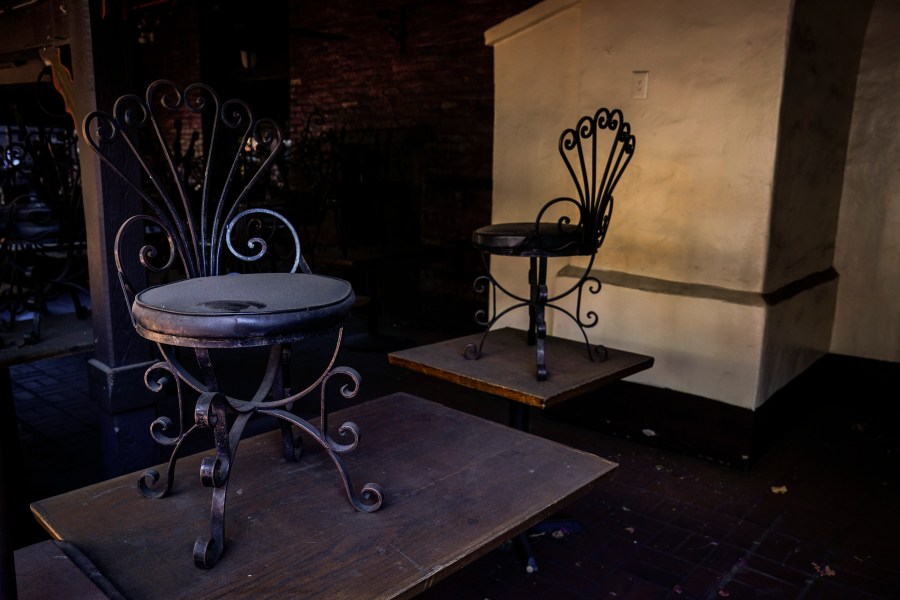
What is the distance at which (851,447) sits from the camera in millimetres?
3404

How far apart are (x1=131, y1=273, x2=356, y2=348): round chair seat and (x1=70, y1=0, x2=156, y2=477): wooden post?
0.90 m

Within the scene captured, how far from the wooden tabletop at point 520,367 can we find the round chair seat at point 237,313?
3.05 ft

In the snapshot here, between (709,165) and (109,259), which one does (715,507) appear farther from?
(109,259)

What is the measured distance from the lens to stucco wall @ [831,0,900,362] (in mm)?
3625

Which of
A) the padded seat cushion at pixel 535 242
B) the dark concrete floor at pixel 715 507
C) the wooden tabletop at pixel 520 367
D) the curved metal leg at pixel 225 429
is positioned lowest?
the dark concrete floor at pixel 715 507

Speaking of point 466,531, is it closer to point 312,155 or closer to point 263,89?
point 312,155

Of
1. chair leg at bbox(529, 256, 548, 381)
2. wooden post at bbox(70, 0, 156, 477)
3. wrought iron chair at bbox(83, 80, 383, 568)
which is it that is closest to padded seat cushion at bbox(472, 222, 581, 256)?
chair leg at bbox(529, 256, 548, 381)

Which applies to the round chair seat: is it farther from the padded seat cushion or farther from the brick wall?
the brick wall

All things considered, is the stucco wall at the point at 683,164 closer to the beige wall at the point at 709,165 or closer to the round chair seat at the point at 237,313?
the beige wall at the point at 709,165

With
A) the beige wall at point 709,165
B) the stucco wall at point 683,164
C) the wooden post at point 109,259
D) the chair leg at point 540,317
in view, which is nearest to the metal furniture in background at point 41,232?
the wooden post at point 109,259

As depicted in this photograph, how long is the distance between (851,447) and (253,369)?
11.8ft

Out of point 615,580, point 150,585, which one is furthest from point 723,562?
point 150,585

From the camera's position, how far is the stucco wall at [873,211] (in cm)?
362

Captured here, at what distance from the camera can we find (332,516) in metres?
1.45
